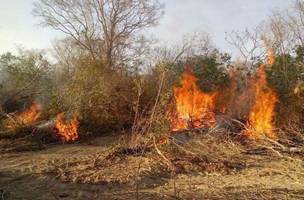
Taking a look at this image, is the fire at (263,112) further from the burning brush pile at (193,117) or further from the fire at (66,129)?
the fire at (66,129)

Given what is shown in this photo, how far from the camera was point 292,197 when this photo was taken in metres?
8.05

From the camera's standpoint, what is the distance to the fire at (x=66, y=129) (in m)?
15.5

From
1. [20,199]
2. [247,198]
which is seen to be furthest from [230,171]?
[20,199]

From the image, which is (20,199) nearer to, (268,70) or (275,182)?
(275,182)

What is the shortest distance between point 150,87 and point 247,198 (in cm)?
1092

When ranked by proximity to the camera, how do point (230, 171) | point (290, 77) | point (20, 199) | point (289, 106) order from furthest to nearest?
point (290, 77), point (289, 106), point (230, 171), point (20, 199)

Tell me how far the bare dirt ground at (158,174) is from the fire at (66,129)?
2675 millimetres

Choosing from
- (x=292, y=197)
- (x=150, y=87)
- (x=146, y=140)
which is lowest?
(x=292, y=197)

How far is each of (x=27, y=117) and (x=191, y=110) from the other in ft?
31.4

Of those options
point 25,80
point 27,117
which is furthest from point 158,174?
point 25,80

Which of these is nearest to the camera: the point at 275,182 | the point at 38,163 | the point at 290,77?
the point at 275,182

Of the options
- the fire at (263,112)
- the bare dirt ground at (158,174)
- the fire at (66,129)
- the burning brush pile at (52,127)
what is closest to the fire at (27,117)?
the burning brush pile at (52,127)

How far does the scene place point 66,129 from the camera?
1557 centimetres

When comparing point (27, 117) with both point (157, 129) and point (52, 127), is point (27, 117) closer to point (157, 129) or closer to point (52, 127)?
point (52, 127)
